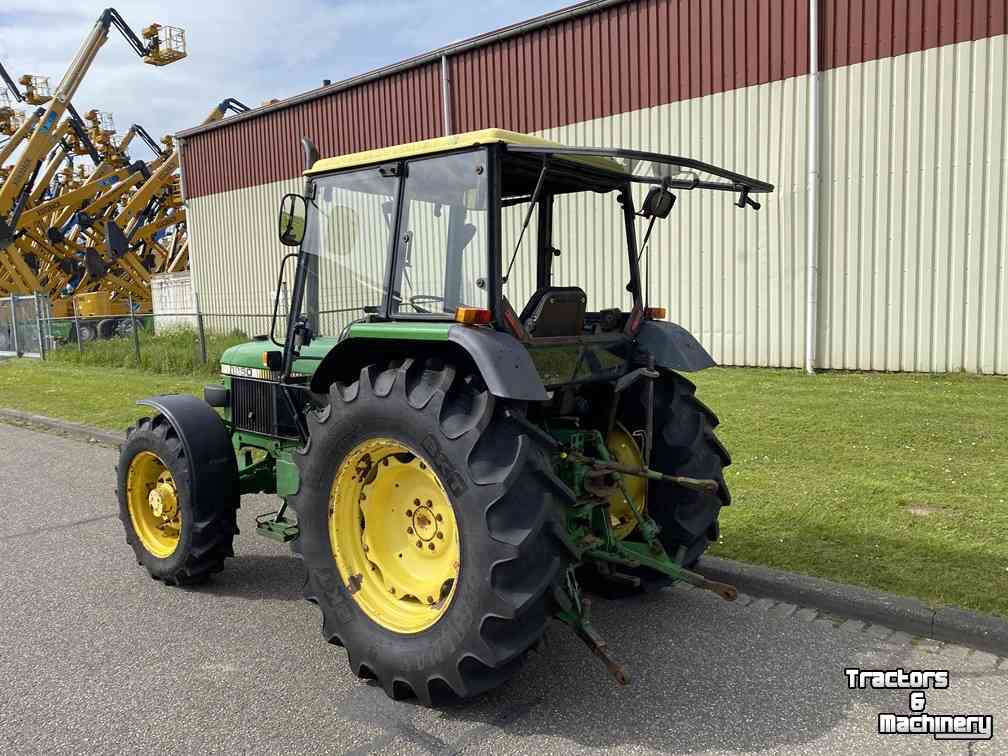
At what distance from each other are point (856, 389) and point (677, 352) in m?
6.16

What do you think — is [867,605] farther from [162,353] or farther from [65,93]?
[65,93]

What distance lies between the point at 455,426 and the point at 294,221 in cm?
170

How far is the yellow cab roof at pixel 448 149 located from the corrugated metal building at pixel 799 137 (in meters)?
5.43

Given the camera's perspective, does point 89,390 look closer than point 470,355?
No

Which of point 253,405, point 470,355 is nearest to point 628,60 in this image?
point 253,405

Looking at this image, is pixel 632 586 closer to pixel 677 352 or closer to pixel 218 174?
pixel 677 352

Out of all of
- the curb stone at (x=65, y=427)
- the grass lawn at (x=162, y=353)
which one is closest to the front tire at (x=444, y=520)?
Answer: the curb stone at (x=65, y=427)

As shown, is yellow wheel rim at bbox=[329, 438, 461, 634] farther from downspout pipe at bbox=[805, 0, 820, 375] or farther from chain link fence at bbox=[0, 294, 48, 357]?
chain link fence at bbox=[0, 294, 48, 357]

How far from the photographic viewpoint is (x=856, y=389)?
371 inches

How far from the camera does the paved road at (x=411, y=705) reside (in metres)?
3.01

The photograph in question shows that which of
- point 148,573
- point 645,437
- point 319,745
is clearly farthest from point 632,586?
point 148,573

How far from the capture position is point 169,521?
4746 millimetres

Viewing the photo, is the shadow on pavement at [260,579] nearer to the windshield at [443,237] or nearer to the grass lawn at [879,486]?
the windshield at [443,237]

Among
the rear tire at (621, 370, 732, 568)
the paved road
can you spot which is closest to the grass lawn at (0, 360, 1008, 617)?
the paved road
